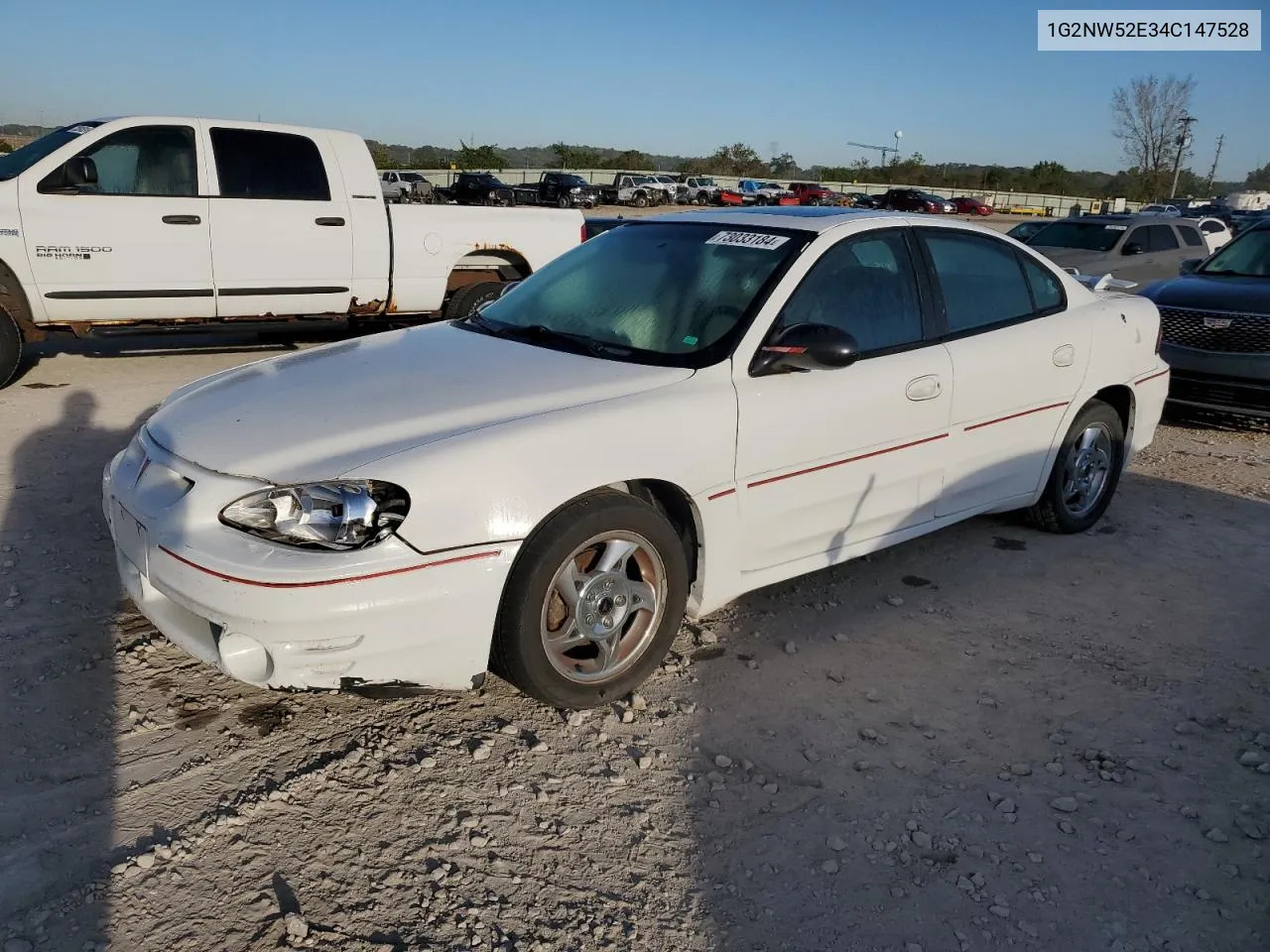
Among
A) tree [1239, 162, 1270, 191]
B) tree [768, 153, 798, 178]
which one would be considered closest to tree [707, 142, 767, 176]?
tree [768, 153, 798, 178]

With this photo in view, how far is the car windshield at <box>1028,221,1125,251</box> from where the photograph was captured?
44.0 ft

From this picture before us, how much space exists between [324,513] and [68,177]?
5859 mm

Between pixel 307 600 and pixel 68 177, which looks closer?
pixel 307 600

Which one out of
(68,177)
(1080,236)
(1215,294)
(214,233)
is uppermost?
(68,177)

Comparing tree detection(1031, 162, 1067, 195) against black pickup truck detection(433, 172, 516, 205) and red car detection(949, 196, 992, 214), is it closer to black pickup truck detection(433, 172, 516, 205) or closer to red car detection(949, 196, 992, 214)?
red car detection(949, 196, 992, 214)

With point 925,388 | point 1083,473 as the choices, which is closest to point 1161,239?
point 1083,473

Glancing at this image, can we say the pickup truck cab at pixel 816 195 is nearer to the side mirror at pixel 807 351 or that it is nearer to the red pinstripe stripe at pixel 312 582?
the side mirror at pixel 807 351

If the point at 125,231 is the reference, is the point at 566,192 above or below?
above

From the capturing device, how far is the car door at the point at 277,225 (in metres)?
7.74

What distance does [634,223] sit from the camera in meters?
4.71

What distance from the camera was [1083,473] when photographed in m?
5.13

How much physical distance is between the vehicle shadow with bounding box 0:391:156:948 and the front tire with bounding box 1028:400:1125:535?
4237mm

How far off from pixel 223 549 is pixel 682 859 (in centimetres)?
153

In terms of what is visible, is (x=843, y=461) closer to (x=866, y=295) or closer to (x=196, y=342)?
(x=866, y=295)
